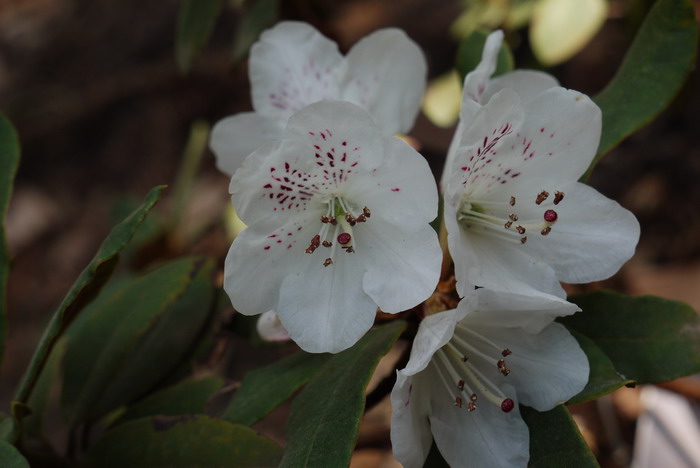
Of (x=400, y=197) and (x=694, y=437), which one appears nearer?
(x=400, y=197)

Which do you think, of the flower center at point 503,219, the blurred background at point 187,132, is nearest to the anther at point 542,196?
the flower center at point 503,219

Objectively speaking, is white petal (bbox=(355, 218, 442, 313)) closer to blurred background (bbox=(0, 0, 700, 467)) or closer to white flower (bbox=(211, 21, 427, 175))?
white flower (bbox=(211, 21, 427, 175))

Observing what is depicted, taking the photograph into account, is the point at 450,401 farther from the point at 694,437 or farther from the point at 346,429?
the point at 694,437

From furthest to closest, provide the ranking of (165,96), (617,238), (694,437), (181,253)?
(165,96), (181,253), (694,437), (617,238)

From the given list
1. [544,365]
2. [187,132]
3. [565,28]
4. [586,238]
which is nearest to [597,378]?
[544,365]

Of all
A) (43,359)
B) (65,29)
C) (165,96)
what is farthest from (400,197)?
(65,29)

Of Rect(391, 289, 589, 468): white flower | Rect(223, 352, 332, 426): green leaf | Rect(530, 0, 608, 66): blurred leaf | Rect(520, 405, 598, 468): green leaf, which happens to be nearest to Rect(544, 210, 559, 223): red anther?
Rect(391, 289, 589, 468): white flower

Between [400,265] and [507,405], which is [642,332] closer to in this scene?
[507,405]

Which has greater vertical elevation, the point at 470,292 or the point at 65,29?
the point at 470,292
